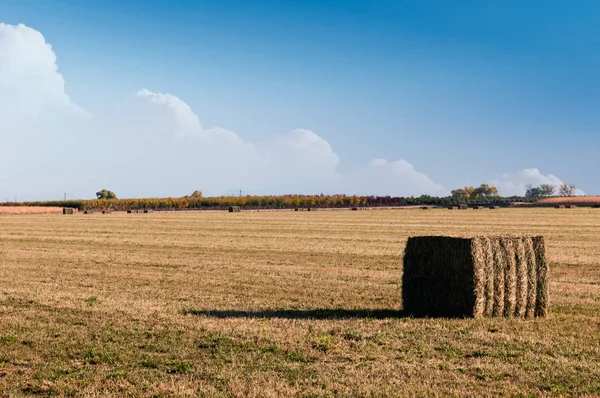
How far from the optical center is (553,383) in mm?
10320

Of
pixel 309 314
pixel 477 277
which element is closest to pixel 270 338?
pixel 309 314

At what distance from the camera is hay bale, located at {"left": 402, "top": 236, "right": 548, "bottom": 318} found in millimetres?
14875

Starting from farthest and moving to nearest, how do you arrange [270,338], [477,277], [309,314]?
[309,314] → [477,277] → [270,338]

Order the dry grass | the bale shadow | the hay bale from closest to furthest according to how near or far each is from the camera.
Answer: the dry grass < the hay bale < the bale shadow

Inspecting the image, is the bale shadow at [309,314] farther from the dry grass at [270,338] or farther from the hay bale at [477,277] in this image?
the hay bale at [477,277]

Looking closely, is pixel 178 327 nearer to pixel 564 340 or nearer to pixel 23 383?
pixel 23 383

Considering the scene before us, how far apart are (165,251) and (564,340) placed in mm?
24109

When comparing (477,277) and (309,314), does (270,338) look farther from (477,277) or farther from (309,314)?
(477,277)

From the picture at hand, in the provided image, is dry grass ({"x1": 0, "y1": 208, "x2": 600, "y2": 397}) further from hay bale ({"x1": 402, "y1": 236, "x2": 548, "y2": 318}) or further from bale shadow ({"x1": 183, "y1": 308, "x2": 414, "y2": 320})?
hay bale ({"x1": 402, "y1": 236, "x2": 548, "y2": 318})

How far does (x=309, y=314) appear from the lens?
15.9 meters

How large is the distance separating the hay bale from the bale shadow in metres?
0.62

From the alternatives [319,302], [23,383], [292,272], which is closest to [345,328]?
[319,302]

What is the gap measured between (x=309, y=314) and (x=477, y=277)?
152 inches

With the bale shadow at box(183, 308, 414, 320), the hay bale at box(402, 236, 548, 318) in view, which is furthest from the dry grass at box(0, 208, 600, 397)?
the hay bale at box(402, 236, 548, 318)
